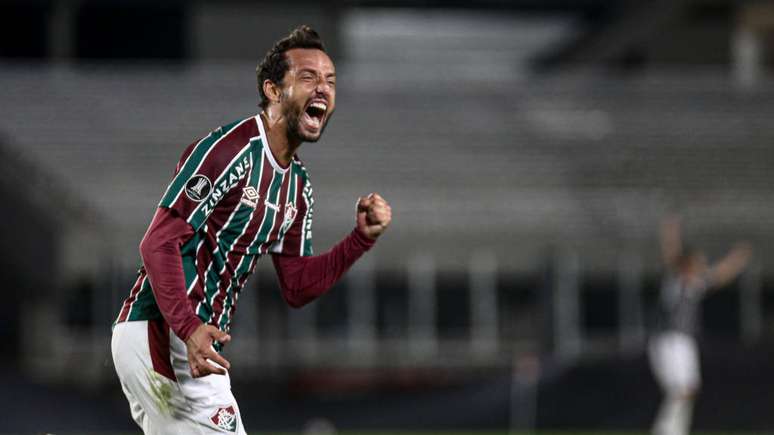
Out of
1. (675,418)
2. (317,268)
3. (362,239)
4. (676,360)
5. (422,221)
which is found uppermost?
(362,239)

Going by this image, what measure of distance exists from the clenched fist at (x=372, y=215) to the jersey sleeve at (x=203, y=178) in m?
0.69

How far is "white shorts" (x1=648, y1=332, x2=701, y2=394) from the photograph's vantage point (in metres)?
14.1

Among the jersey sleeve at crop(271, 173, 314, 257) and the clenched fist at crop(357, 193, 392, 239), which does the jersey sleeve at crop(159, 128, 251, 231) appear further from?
Result: the clenched fist at crop(357, 193, 392, 239)

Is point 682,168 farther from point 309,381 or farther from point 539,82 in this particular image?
point 309,381

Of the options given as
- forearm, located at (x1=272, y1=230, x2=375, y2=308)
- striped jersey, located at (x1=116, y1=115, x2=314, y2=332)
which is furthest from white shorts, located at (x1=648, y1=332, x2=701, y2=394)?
striped jersey, located at (x1=116, y1=115, x2=314, y2=332)

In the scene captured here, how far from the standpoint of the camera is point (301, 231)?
4969 mm

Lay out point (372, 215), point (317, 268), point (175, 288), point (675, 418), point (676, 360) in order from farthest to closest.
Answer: point (676, 360) < point (675, 418) < point (317, 268) < point (372, 215) < point (175, 288)

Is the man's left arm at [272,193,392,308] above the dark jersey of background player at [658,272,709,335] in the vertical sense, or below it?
above

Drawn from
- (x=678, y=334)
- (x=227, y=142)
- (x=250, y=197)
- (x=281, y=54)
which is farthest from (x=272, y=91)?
(x=678, y=334)

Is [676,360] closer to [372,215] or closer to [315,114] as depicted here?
[372,215]

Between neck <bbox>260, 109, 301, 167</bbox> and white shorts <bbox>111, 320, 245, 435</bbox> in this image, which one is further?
neck <bbox>260, 109, 301, 167</bbox>

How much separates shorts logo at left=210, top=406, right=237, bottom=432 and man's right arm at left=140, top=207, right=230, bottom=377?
22 centimetres

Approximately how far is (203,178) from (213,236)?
27cm

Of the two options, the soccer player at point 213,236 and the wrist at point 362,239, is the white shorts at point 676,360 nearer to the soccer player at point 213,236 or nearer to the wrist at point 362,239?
the wrist at point 362,239
